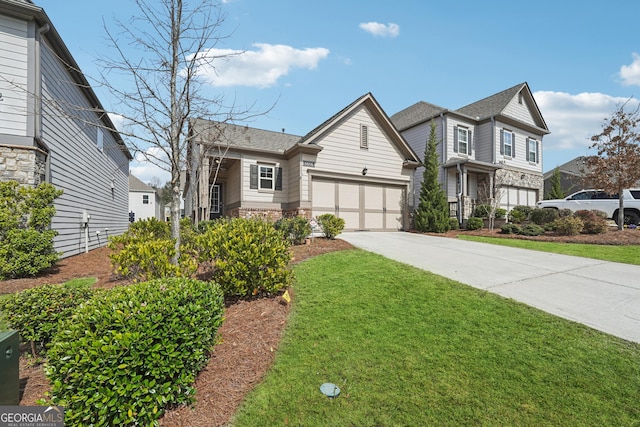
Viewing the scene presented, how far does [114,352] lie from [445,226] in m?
14.9

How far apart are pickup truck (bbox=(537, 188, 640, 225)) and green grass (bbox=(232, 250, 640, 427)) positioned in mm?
14672

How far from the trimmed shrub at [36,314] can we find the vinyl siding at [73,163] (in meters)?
3.42

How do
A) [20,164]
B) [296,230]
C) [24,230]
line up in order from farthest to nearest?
[296,230]
[20,164]
[24,230]

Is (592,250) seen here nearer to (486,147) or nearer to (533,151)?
(486,147)

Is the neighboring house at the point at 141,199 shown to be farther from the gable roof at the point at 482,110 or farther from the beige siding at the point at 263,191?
the gable roof at the point at 482,110

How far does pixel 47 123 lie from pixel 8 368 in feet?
30.1

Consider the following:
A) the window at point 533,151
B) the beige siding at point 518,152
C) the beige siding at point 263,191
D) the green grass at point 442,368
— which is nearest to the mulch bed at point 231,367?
the green grass at point 442,368

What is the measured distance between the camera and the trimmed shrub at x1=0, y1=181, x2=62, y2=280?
6.98 metres

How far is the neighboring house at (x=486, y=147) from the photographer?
1762cm

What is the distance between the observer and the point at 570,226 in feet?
39.2

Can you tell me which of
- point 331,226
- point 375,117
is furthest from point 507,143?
point 331,226

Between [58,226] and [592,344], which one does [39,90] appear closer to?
[58,226]

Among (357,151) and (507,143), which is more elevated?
(507,143)

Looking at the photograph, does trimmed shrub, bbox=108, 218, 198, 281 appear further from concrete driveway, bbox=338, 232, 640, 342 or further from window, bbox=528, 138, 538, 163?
window, bbox=528, 138, 538, 163
